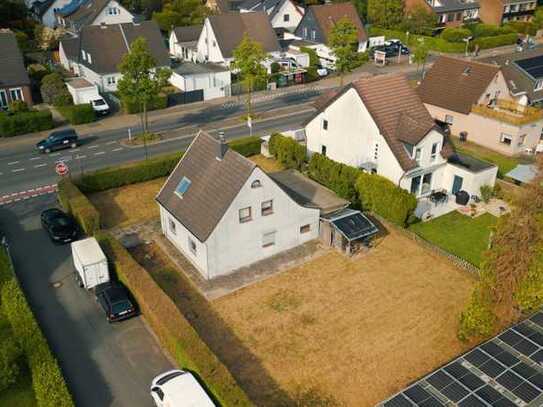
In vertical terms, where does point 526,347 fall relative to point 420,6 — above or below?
below

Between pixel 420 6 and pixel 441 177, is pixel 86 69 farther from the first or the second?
pixel 420 6

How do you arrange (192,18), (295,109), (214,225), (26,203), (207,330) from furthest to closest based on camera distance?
(192,18), (295,109), (26,203), (214,225), (207,330)

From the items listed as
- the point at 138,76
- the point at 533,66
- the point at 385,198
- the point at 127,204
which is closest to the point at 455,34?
the point at 533,66

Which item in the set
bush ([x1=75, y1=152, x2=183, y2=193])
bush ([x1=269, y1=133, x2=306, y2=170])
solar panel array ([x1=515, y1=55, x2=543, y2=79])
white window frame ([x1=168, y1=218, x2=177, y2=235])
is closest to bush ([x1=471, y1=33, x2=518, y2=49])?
solar panel array ([x1=515, y1=55, x2=543, y2=79])

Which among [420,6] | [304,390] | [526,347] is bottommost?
[304,390]

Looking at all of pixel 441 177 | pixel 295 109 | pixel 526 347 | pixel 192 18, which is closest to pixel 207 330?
pixel 526 347

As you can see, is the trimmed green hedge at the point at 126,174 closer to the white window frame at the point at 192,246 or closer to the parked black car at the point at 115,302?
the white window frame at the point at 192,246
